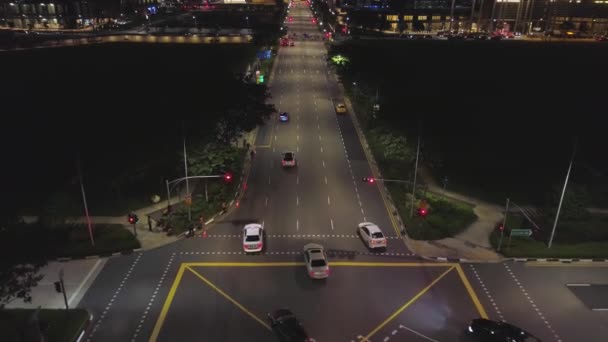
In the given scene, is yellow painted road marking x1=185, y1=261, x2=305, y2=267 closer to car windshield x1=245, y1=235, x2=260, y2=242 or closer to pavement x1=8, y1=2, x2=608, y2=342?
pavement x1=8, y1=2, x2=608, y2=342

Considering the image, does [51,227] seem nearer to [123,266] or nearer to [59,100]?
[123,266]

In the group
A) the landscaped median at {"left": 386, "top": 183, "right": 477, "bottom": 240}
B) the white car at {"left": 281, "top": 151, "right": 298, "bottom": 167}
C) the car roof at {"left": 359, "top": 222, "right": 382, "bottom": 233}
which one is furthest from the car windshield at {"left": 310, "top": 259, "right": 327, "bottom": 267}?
the white car at {"left": 281, "top": 151, "right": 298, "bottom": 167}

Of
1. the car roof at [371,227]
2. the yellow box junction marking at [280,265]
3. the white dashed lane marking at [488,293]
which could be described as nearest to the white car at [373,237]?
the car roof at [371,227]

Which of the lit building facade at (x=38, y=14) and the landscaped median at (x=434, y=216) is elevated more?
the lit building facade at (x=38, y=14)

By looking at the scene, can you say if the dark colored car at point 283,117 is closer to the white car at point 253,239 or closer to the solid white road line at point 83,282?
the white car at point 253,239

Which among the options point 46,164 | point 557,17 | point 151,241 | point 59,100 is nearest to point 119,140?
point 46,164

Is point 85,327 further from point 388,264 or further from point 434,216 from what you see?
point 434,216
